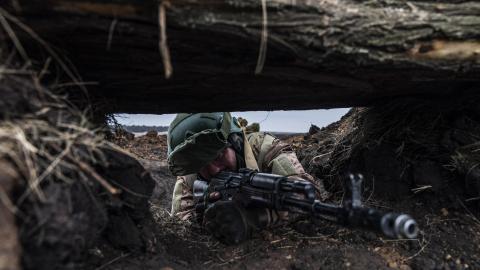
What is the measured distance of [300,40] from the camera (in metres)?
2.20

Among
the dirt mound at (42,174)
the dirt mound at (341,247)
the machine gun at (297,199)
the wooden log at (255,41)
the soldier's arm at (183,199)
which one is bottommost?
the soldier's arm at (183,199)

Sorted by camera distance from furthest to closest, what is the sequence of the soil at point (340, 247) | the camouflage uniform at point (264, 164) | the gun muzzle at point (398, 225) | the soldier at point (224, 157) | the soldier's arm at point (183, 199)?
the soldier's arm at point (183, 199) → the camouflage uniform at point (264, 164) → the soldier at point (224, 157) → the soil at point (340, 247) → the gun muzzle at point (398, 225)

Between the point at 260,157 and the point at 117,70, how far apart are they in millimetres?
2426

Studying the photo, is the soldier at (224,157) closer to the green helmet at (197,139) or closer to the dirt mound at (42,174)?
the green helmet at (197,139)

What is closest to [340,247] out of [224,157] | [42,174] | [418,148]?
[418,148]

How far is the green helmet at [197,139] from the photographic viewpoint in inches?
160

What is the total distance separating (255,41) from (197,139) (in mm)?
1984

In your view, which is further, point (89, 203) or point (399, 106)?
point (399, 106)

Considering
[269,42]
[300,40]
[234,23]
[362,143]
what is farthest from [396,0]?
[362,143]

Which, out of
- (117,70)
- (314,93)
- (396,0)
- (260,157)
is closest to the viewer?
(396,0)

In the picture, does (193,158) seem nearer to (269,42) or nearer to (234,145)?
(234,145)

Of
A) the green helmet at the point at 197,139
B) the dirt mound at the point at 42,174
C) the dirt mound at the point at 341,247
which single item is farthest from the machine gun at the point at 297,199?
the dirt mound at the point at 42,174

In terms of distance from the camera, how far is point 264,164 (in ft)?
15.3

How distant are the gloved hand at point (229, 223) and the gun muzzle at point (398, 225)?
1.47 m
